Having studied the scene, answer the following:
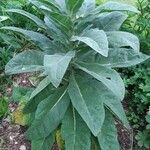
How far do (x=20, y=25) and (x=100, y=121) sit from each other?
2.06 meters

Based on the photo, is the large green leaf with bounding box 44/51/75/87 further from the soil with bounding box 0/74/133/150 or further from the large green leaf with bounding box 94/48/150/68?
the soil with bounding box 0/74/133/150

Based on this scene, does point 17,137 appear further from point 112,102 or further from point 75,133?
point 112,102

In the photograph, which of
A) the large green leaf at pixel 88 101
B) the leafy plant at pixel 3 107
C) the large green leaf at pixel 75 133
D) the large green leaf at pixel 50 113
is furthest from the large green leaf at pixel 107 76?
the leafy plant at pixel 3 107

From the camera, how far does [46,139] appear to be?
9.32 ft

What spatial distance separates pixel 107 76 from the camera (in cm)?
248

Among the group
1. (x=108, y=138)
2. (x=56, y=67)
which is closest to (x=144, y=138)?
(x=108, y=138)

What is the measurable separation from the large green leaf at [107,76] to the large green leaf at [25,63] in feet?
0.88

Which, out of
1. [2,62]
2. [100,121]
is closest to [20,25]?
[2,62]

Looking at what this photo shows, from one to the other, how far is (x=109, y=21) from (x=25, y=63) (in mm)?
622

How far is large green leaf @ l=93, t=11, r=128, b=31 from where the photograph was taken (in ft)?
8.77

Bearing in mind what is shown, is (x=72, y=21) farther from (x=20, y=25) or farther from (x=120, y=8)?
(x=20, y=25)

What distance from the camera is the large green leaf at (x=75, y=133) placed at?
2.66 metres

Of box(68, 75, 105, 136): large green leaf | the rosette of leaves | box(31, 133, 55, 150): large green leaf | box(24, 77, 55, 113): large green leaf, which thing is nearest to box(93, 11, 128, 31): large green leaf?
the rosette of leaves

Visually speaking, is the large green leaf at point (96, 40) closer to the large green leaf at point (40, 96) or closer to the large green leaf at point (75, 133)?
the large green leaf at point (40, 96)
